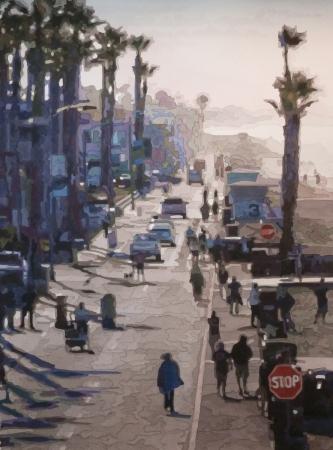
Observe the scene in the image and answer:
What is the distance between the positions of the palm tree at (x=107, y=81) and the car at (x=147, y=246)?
5442 millimetres

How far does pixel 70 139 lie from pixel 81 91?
7.34 feet

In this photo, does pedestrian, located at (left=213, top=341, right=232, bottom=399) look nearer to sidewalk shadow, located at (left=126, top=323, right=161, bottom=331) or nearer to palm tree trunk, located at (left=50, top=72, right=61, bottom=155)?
sidewalk shadow, located at (left=126, top=323, right=161, bottom=331)

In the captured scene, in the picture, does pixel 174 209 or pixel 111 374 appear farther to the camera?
pixel 174 209

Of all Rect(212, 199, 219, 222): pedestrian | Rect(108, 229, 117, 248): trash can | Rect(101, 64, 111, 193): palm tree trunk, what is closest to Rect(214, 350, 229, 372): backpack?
Rect(108, 229, 117, 248): trash can

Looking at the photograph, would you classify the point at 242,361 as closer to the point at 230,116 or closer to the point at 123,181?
the point at 230,116

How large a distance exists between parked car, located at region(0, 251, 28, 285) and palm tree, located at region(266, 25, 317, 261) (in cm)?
654

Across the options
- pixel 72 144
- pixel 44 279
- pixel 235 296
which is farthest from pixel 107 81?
pixel 235 296

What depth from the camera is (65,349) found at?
18.4m

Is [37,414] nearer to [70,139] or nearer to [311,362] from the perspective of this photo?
[311,362]

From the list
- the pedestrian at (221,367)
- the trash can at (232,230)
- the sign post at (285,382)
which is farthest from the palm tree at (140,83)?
the sign post at (285,382)

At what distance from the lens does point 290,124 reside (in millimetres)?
25828

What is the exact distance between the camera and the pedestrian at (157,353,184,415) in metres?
14.4

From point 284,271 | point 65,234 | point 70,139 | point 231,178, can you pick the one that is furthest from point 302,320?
point 231,178

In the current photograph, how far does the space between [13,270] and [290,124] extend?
Result: 25.3 ft
